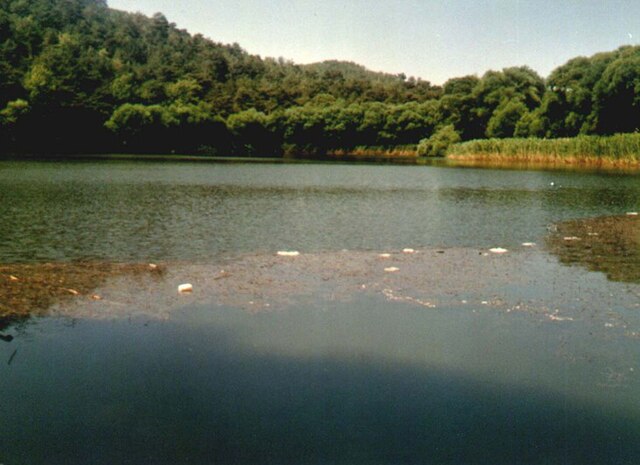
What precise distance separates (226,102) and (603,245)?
5053 inches

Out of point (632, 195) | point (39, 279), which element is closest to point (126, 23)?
point (632, 195)

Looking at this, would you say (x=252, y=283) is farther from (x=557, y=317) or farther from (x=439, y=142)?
(x=439, y=142)

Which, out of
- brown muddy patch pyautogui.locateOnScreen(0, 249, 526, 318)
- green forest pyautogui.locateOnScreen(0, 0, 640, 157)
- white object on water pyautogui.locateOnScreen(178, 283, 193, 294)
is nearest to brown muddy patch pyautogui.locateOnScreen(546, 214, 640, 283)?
brown muddy patch pyautogui.locateOnScreen(0, 249, 526, 318)

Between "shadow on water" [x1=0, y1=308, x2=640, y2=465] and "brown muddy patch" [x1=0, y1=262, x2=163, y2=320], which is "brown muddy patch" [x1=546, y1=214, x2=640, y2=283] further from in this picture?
"brown muddy patch" [x1=0, y1=262, x2=163, y2=320]

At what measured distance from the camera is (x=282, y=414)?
22.2 feet

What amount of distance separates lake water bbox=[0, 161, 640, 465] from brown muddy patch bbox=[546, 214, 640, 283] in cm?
13

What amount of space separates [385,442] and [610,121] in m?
84.9

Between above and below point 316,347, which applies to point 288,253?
above

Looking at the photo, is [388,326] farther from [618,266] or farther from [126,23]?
[126,23]

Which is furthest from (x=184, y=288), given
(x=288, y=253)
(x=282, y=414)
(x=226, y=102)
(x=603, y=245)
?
(x=226, y=102)

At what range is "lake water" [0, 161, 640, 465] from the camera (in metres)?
6.28

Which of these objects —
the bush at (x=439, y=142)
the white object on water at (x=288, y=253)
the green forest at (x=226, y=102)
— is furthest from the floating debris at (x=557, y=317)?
the bush at (x=439, y=142)

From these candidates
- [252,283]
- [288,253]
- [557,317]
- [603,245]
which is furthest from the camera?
[603,245]

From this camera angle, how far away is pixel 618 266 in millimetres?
15367
